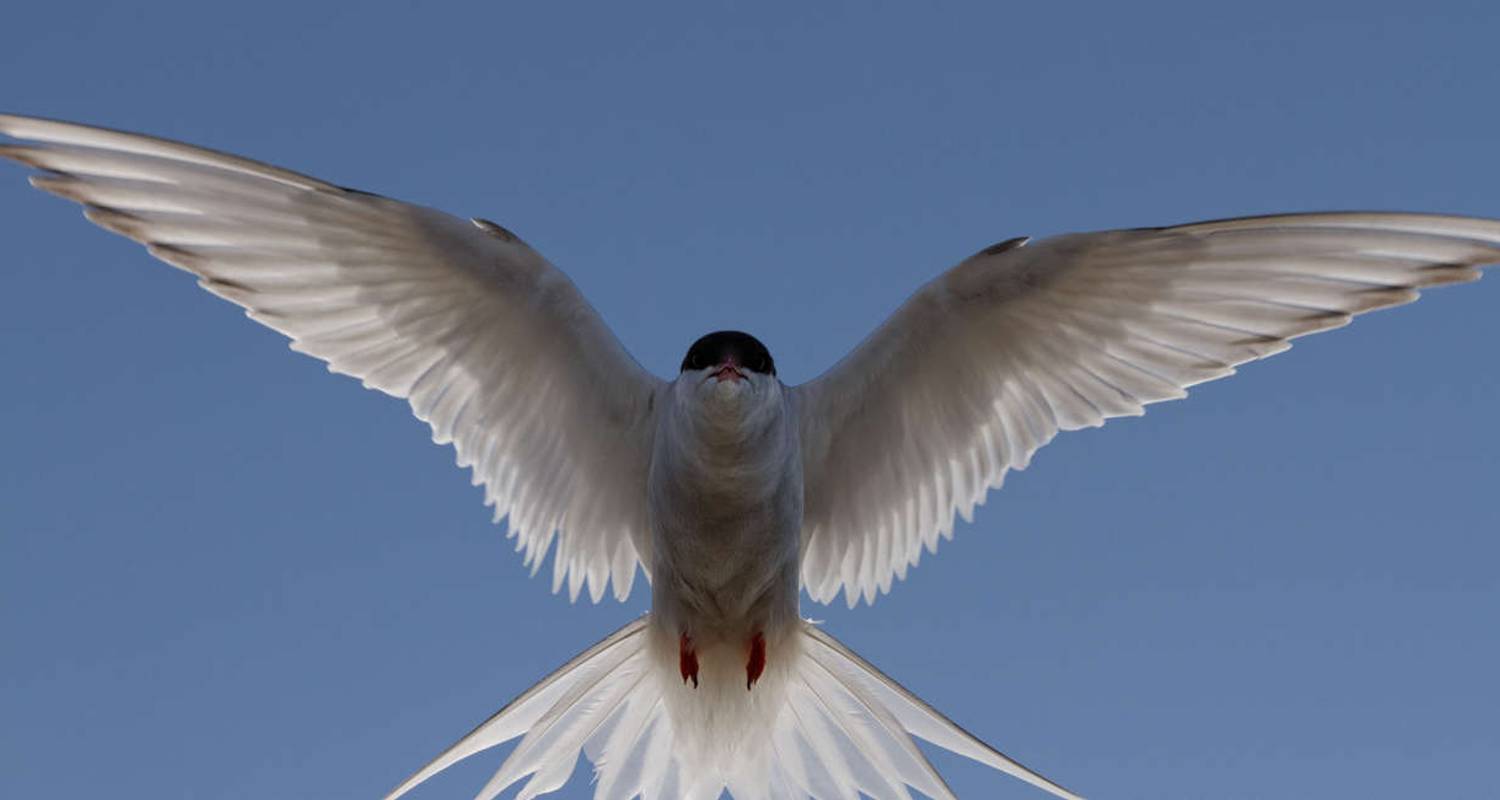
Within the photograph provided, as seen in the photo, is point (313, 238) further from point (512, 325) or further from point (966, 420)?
point (966, 420)

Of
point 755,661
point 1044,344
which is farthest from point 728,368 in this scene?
point 1044,344

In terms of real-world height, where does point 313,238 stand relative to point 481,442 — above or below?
above

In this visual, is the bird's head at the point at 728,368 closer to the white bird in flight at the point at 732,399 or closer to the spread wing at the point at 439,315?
the white bird in flight at the point at 732,399

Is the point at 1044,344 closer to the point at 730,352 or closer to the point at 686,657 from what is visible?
the point at 730,352

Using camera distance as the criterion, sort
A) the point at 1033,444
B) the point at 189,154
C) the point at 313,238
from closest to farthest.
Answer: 1. the point at 189,154
2. the point at 313,238
3. the point at 1033,444

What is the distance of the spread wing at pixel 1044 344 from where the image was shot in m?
5.82

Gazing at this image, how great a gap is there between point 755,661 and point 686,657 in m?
0.25

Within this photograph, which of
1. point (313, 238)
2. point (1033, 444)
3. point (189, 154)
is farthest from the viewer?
point (1033, 444)

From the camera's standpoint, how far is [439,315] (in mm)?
6168

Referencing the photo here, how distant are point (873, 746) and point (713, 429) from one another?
5.01ft

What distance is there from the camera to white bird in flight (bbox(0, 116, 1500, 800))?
5.65 m

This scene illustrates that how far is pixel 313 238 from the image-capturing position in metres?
5.95

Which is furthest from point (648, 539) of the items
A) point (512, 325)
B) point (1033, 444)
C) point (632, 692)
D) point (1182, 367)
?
point (1182, 367)

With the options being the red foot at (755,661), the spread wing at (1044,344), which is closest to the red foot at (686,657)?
the red foot at (755,661)
